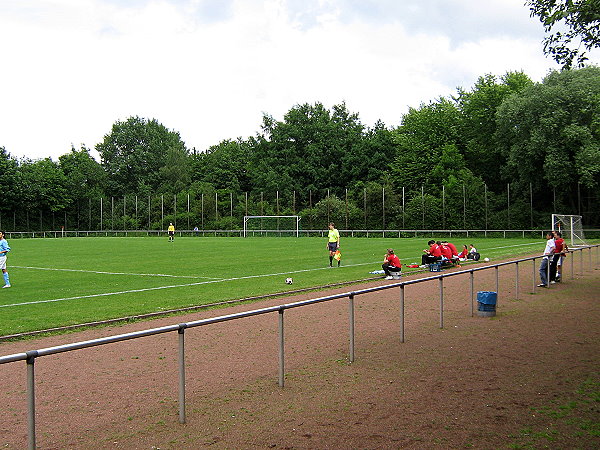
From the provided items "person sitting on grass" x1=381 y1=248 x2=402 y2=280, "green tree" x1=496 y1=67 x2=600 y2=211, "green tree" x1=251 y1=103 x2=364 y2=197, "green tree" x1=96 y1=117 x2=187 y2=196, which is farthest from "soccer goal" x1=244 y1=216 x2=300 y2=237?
"person sitting on grass" x1=381 y1=248 x2=402 y2=280

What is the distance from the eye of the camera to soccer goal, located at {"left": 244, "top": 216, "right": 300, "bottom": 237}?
6684 cm

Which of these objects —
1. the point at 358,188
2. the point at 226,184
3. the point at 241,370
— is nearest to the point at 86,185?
the point at 226,184

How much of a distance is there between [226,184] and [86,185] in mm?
22159

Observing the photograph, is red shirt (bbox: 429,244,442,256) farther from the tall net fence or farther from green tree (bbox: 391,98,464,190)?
green tree (bbox: 391,98,464,190)

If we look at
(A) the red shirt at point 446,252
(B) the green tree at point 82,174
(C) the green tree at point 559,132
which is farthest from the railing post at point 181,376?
(B) the green tree at point 82,174

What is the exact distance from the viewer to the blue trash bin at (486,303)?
39.5 ft

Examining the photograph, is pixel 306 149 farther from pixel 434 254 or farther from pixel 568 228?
pixel 434 254

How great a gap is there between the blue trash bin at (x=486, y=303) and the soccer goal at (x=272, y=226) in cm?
5340

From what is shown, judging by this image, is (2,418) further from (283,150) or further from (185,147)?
(185,147)

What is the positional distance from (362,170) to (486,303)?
242 feet

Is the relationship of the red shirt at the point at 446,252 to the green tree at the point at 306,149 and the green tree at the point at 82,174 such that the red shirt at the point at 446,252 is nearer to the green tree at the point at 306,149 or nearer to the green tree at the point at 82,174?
the green tree at the point at 306,149

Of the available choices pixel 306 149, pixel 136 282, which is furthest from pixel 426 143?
pixel 136 282

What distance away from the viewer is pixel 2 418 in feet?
20.0

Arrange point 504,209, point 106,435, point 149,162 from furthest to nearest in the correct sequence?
1. point 149,162
2. point 504,209
3. point 106,435
